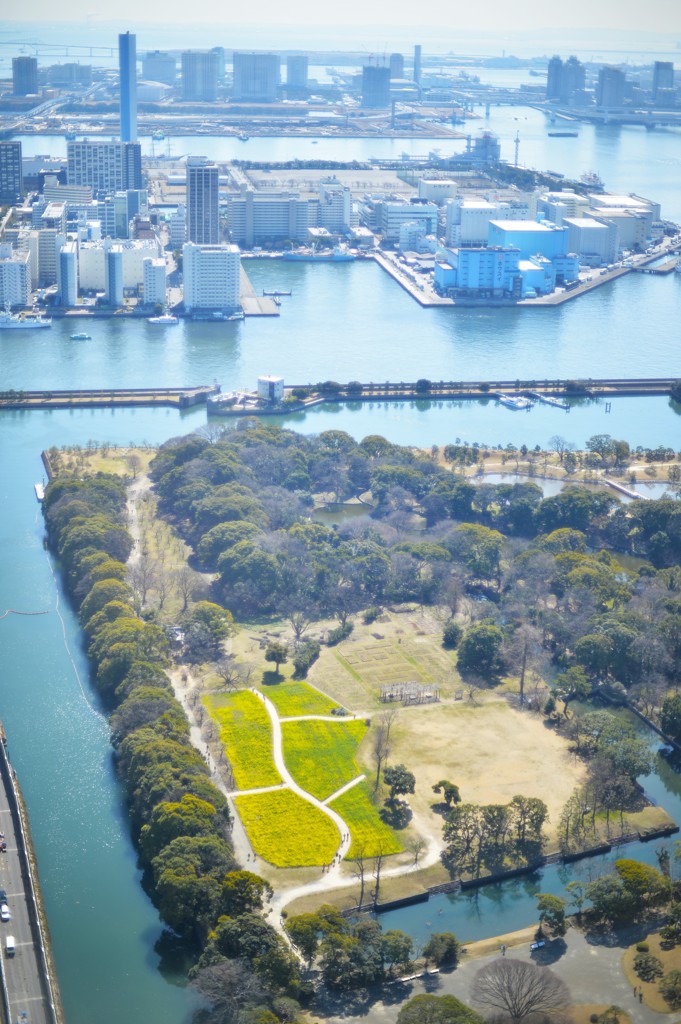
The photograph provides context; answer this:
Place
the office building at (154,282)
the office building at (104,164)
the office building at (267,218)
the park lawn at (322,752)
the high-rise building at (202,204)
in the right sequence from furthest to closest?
the office building at (104,164)
the office building at (267,218)
the high-rise building at (202,204)
the office building at (154,282)
the park lawn at (322,752)

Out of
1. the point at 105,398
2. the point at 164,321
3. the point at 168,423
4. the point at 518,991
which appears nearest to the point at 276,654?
the point at 518,991

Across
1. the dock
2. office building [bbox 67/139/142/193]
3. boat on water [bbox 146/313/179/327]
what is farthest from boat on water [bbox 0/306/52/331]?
office building [bbox 67/139/142/193]

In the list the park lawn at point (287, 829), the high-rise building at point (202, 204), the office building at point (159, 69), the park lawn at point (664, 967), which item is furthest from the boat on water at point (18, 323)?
the office building at point (159, 69)

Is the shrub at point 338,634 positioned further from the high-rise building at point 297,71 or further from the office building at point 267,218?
the high-rise building at point 297,71

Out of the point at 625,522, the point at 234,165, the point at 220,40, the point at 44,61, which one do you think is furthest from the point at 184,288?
the point at 220,40

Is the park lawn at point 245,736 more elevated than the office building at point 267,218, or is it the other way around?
the office building at point 267,218

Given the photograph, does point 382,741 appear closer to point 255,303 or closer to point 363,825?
point 363,825

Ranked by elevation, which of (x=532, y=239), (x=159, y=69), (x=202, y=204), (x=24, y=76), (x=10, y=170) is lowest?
(x=532, y=239)
